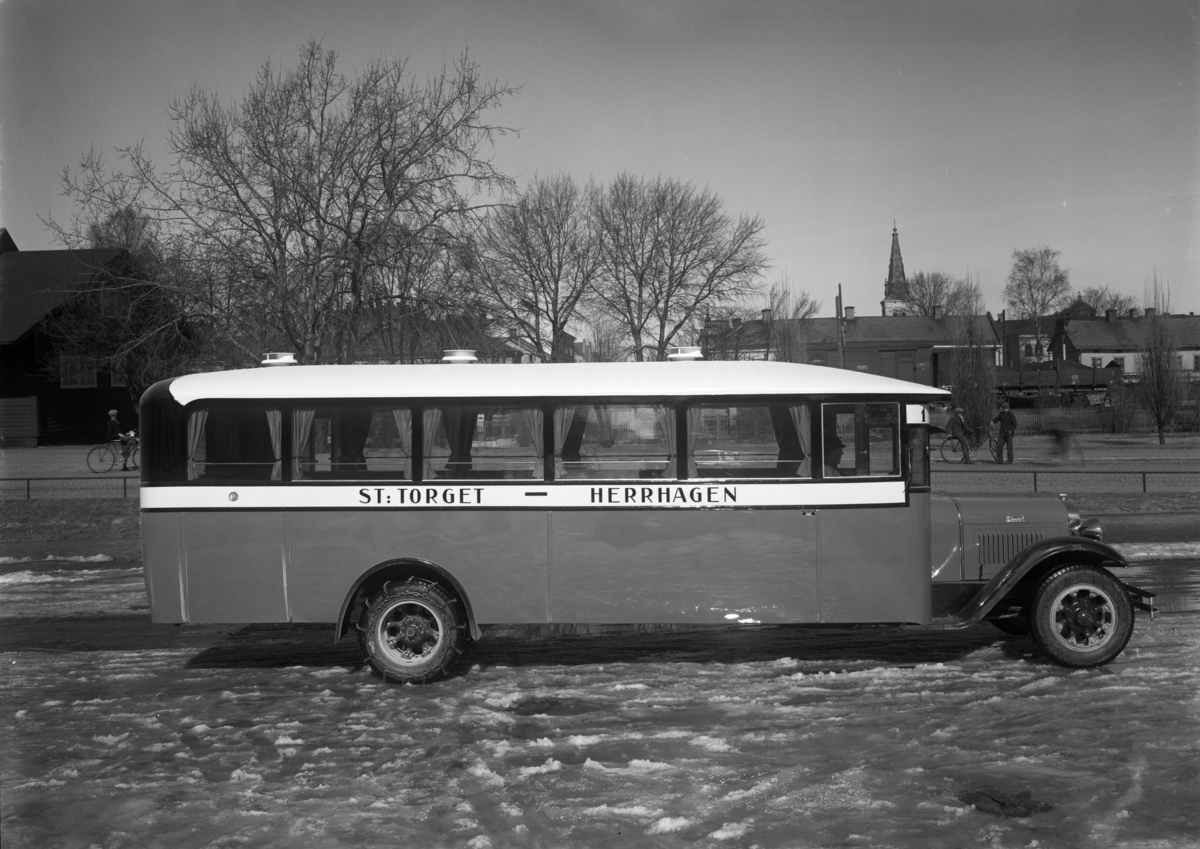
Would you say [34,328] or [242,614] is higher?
[34,328]

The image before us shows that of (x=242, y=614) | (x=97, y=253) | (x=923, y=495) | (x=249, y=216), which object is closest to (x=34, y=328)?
(x=97, y=253)

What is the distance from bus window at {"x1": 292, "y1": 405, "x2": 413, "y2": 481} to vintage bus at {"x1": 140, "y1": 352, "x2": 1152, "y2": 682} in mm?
17

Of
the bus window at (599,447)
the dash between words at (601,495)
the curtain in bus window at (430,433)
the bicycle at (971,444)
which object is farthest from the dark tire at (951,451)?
the curtain in bus window at (430,433)

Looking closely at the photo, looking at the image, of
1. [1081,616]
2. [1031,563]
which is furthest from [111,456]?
[1081,616]

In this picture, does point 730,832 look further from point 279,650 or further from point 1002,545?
point 279,650

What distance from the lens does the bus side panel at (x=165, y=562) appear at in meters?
8.03

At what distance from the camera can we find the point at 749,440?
8.00 metres

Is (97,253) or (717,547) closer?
(717,547)

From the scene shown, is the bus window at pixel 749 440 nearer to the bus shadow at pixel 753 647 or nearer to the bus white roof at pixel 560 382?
the bus white roof at pixel 560 382

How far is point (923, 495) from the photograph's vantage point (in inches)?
313

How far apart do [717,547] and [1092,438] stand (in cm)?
4035

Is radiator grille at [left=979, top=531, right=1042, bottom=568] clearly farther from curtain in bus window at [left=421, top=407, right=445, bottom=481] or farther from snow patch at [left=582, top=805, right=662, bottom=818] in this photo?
curtain in bus window at [left=421, top=407, right=445, bottom=481]

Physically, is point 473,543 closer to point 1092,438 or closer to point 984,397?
point 984,397

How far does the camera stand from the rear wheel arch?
26.3 ft
